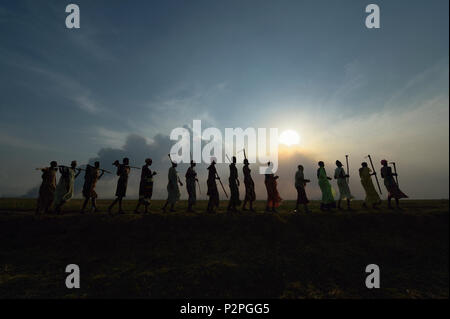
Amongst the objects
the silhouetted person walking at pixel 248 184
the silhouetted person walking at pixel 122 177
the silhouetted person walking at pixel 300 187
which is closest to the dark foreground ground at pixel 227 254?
the silhouetted person walking at pixel 300 187

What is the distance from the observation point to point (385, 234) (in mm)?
13562

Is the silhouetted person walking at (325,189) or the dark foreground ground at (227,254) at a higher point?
the silhouetted person walking at (325,189)

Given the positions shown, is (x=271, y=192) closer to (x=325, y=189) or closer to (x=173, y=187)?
(x=325, y=189)

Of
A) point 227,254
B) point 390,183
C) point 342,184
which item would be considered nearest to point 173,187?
point 227,254

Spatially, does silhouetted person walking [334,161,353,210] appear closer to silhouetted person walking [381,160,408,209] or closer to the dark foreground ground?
the dark foreground ground

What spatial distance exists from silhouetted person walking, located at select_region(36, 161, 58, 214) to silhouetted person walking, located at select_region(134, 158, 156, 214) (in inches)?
199

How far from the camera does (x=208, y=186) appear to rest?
53.9 feet

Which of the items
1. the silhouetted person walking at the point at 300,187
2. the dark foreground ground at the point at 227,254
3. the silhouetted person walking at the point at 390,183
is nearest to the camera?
the dark foreground ground at the point at 227,254

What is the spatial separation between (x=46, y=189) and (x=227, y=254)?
11374 mm

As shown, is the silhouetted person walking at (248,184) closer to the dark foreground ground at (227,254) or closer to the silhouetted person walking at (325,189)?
the dark foreground ground at (227,254)

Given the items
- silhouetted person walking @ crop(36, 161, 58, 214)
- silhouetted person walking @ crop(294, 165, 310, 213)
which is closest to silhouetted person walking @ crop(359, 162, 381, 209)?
silhouetted person walking @ crop(294, 165, 310, 213)

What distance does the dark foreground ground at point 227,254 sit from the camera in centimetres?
966

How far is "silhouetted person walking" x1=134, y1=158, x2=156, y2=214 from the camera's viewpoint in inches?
588
